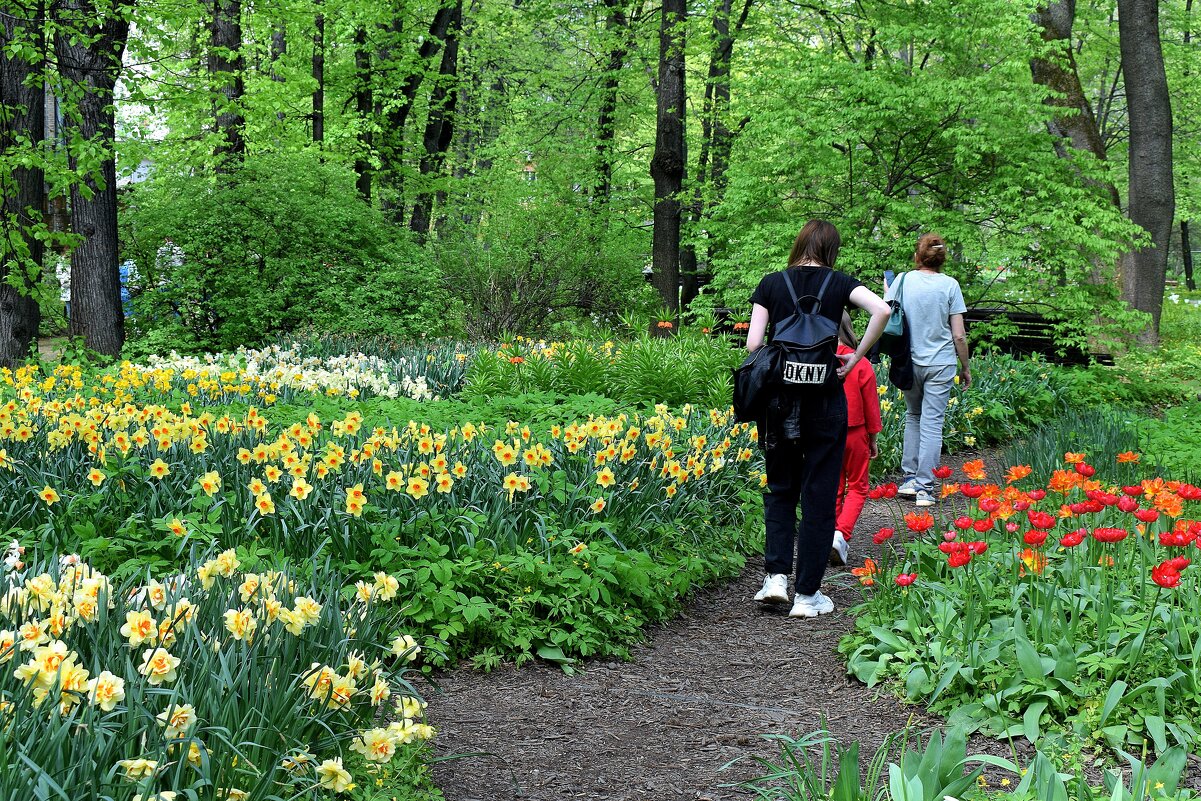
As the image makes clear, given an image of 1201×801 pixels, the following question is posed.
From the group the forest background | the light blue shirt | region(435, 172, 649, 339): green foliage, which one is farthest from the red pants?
region(435, 172, 649, 339): green foliage

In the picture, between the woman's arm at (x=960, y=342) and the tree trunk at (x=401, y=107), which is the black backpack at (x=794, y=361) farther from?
the tree trunk at (x=401, y=107)

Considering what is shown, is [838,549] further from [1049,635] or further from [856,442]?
[1049,635]

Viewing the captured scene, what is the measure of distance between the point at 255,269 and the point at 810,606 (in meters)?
9.15

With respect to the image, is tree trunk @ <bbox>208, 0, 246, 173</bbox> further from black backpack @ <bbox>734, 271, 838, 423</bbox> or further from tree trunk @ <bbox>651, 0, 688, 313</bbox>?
black backpack @ <bbox>734, 271, 838, 423</bbox>

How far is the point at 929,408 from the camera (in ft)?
22.9

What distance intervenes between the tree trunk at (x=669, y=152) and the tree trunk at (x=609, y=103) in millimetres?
2286

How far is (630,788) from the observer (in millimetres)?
3082

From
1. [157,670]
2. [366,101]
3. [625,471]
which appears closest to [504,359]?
[625,471]

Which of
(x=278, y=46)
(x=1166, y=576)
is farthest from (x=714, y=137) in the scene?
(x=1166, y=576)

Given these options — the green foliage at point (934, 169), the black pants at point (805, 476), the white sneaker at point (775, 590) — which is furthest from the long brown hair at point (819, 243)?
the green foliage at point (934, 169)

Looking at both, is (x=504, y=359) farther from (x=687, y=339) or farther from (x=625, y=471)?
(x=625, y=471)

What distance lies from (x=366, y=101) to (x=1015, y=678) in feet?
60.0

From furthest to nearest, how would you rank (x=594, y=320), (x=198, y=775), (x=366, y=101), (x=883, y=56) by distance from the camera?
1. (x=366, y=101)
2. (x=594, y=320)
3. (x=883, y=56)
4. (x=198, y=775)

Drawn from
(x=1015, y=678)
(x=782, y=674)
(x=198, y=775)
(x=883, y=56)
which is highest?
(x=883, y=56)
